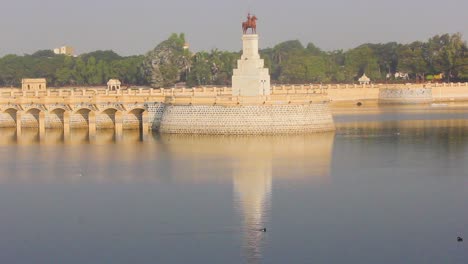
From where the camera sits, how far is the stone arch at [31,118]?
67875 millimetres

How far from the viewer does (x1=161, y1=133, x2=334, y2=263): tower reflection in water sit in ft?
111

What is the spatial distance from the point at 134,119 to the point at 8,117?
29.5 feet

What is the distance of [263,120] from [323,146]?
505 centimetres

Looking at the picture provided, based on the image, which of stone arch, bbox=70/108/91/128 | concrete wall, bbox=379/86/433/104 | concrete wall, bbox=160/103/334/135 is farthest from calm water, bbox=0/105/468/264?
concrete wall, bbox=379/86/433/104

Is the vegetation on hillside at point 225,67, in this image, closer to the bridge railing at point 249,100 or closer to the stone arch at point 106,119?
the stone arch at point 106,119

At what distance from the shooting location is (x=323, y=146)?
5312 cm

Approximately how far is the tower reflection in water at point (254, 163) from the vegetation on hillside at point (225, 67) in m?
47.4

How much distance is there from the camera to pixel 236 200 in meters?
37.2

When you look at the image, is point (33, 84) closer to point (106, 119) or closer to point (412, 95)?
point (106, 119)

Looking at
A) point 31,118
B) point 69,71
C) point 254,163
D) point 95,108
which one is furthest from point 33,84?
point 254,163

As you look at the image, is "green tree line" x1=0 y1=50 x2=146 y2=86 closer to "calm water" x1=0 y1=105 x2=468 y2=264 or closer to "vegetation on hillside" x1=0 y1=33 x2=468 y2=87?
"vegetation on hillside" x1=0 y1=33 x2=468 y2=87

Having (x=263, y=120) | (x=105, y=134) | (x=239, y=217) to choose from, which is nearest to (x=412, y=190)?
(x=239, y=217)

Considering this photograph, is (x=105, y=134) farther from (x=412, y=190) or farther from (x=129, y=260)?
(x=129, y=260)

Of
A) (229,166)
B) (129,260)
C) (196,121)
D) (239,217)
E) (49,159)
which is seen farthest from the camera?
(196,121)
